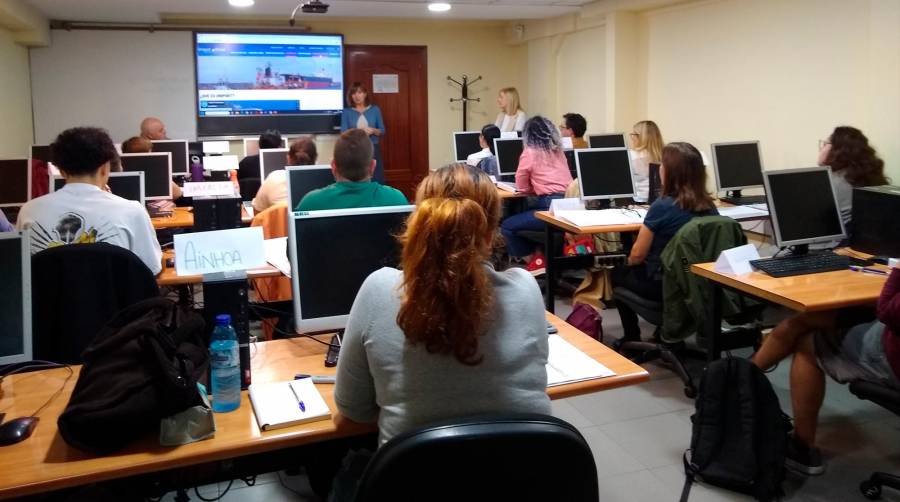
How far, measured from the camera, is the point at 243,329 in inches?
69.2

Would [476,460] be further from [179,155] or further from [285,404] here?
[179,155]

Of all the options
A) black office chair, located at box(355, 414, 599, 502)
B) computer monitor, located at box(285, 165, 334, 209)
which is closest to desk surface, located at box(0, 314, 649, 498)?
black office chair, located at box(355, 414, 599, 502)

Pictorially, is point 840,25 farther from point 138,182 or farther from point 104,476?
point 104,476

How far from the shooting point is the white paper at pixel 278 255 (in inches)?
107

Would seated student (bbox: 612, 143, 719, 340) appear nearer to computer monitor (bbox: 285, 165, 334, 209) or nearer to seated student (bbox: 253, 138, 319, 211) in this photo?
computer monitor (bbox: 285, 165, 334, 209)

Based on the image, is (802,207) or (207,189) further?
(207,189)

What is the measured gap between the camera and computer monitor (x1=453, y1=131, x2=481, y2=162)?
23.2 ft

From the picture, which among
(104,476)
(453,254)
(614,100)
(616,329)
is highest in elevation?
(614,100)

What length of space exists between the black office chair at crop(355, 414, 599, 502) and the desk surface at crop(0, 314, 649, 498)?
1.74 feet

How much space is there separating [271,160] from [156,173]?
79 centimetres

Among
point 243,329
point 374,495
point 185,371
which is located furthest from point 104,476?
point 374,495

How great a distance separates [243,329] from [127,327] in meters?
0.31

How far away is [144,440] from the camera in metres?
1.54

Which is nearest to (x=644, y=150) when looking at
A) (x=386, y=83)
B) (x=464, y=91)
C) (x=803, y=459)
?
(x=803, y=459)
